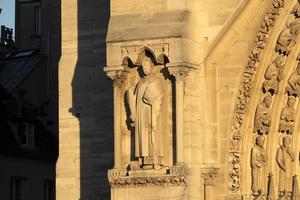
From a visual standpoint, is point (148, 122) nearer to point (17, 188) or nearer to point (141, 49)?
point (141, 49)

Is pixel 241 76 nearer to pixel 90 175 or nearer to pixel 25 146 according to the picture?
pixel 90 175

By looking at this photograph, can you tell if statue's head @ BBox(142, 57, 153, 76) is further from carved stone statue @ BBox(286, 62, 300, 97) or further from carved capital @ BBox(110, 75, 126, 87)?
carved stone statue @ BBox(286, 62, 300, 97)

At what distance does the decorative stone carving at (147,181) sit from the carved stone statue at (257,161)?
3.34 ft

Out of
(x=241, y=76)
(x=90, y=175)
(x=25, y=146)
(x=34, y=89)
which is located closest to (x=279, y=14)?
(x=241, y=76)

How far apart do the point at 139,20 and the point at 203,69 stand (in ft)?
3.40

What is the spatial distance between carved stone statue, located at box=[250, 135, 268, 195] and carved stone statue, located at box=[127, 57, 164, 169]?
49.2 inches

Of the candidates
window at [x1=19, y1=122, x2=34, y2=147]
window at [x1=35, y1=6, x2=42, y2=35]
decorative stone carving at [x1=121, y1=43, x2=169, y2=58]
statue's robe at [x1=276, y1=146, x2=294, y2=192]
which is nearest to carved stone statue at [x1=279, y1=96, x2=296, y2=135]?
statue's robe at [x1=276, y1=146, x2=294, y2=192]

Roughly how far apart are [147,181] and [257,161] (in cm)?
145

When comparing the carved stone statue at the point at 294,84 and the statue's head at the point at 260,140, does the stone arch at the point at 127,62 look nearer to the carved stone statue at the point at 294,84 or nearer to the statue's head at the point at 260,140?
the statue's head at the point at 260,140

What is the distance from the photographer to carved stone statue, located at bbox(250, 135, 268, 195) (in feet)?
66.2

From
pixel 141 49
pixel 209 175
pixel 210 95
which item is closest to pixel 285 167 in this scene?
pixel 209 175

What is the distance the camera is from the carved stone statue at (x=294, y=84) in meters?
20.2

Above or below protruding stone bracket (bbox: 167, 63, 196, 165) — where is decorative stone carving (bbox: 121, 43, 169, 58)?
above

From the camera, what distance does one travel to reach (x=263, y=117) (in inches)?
794
